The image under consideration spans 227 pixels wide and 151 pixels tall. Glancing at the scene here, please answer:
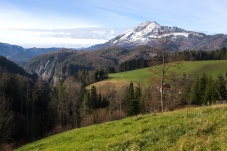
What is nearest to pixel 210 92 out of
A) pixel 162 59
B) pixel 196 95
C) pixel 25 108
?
pixel 196 95

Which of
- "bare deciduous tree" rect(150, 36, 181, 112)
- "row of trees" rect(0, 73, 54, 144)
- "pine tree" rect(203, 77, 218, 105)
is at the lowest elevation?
"row of trees" rect(0, 73, 54, 144)

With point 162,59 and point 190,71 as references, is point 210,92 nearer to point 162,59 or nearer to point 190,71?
point 162,59

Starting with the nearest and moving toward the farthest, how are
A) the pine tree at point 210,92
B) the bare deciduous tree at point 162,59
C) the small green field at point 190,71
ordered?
the bare deciduous tree at point 162,59 < the pine tree at point 210,92 < the small green field at point 190,71

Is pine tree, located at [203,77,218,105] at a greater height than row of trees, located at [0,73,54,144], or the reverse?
pine tree, located at [203,77,218,105]

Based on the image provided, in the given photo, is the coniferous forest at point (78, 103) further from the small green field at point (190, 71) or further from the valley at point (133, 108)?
the small green field at point (190, 71)

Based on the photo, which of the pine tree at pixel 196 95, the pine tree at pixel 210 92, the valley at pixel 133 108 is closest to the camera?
the valley at pixel 133 108

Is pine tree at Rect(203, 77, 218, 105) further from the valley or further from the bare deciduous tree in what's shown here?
the bare deciduous tree

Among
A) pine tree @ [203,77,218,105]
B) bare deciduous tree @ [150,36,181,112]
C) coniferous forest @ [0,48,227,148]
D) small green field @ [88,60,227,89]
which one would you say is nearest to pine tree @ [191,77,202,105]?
coniferous forest @ [0,48,227,148]

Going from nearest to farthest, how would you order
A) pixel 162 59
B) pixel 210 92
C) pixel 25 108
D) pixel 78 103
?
pixel 162 59 < pixel 210 92 < pixel 78 103 < pixel 25 108

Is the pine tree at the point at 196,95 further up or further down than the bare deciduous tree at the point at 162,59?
further down

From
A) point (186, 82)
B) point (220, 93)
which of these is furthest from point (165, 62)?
point (186, 82)

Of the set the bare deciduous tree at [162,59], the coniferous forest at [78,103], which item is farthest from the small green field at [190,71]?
the bare deciduous tree at [162,59]

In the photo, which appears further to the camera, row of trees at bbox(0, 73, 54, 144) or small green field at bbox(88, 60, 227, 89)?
small green field at bbox(88, 60, 227, 89)

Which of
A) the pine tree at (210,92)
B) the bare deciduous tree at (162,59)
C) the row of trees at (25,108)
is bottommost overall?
the row of trees at (25,108)
